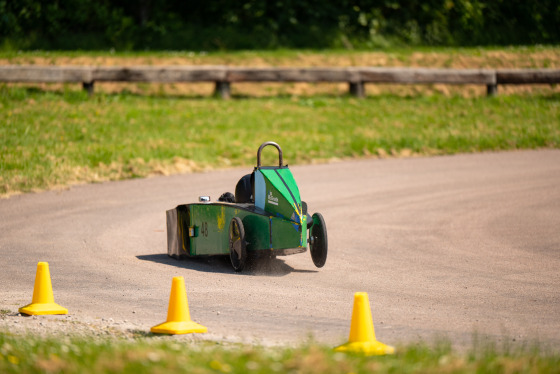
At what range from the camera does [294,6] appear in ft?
105

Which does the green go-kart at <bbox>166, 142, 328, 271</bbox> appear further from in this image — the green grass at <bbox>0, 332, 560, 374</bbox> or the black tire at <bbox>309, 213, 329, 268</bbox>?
the green grass at <bbox>0, 332, 560, 374</bbox>

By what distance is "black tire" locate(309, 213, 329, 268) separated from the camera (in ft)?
29.9

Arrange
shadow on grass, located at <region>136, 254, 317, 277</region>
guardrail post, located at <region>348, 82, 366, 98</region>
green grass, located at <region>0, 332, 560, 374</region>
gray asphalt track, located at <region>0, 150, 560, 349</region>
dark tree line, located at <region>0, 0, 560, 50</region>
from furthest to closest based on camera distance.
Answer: dark tree line, located at <region>0, 0, 560, 50</region>
guardrail post, located at <region>348, 82, 366, 98</region>
shadow on grass, located at <region>136, 254, 317, 277</region>
gray asphalt track, located at <region>0, 150, 560, 349</region>
green grass, located at <region>0, 332, 560, 374</region>

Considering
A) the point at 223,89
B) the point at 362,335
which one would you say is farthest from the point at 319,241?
the point at 223,89

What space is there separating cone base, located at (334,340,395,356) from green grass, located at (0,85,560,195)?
35.3 feet

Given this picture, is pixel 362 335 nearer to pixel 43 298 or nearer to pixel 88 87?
pixel 43 298

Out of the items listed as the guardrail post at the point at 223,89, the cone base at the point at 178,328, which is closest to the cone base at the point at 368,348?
the cone base at the point at 178,328

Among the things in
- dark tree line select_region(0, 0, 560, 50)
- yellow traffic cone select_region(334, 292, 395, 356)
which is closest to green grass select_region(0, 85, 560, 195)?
dark tree line select_region(0, 0, 560, 50)

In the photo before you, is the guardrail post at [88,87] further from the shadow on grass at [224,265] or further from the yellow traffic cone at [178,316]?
the yellow traffic cone at [178,316]

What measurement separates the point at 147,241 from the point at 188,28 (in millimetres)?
21495

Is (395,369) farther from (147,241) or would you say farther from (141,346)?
(147,241)

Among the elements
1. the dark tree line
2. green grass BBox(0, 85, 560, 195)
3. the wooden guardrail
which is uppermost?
the dark tree line

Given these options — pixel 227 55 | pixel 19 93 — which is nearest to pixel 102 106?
pixel 19 93

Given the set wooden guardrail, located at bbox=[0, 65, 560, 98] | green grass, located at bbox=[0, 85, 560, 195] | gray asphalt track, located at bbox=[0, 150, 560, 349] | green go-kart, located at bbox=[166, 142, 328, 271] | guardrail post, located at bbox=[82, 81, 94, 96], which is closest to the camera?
gray asphalt track, located at bbox=[0, 150, 560, 349]
